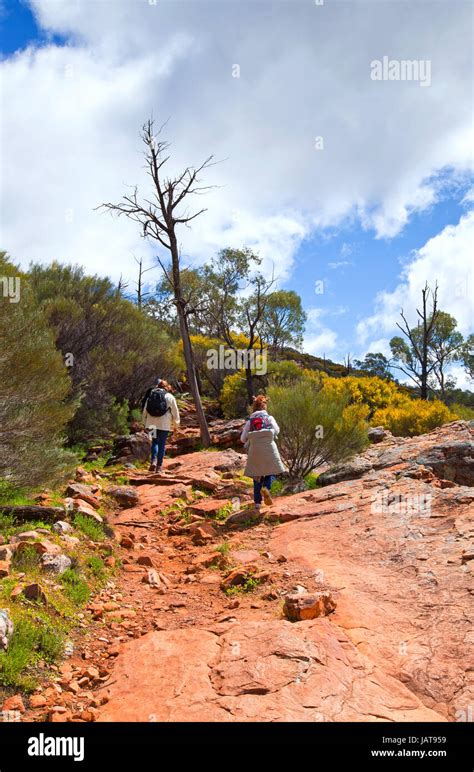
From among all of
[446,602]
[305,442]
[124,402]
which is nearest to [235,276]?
[124,402]

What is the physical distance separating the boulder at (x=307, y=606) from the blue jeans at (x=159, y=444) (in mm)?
6600

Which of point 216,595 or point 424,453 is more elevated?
point 424,453

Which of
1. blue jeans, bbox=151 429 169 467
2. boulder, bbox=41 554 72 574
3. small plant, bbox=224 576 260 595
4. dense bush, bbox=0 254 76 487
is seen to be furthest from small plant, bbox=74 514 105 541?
blue jeans, bbox=151 429 169 467

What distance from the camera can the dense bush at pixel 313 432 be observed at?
10297 millimetres

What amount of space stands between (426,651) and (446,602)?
2.62 feet

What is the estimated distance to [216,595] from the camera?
194 inches

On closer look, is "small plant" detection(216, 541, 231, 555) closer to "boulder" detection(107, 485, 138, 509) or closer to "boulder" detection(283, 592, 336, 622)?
"boulder" detection(283, 592, 336, 622)

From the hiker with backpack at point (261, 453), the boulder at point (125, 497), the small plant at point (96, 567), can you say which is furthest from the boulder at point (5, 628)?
the boulder at point (125, 497)

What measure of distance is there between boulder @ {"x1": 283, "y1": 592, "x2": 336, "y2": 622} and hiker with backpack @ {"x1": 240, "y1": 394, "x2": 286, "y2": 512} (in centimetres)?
350

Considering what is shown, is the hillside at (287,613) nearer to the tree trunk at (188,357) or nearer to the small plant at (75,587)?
the small plant at (75,587)

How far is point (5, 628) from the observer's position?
11.2 ft

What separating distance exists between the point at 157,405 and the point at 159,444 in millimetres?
845

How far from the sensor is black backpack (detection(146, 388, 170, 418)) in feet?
34.3

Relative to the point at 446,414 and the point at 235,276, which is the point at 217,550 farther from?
the point at 235,276
